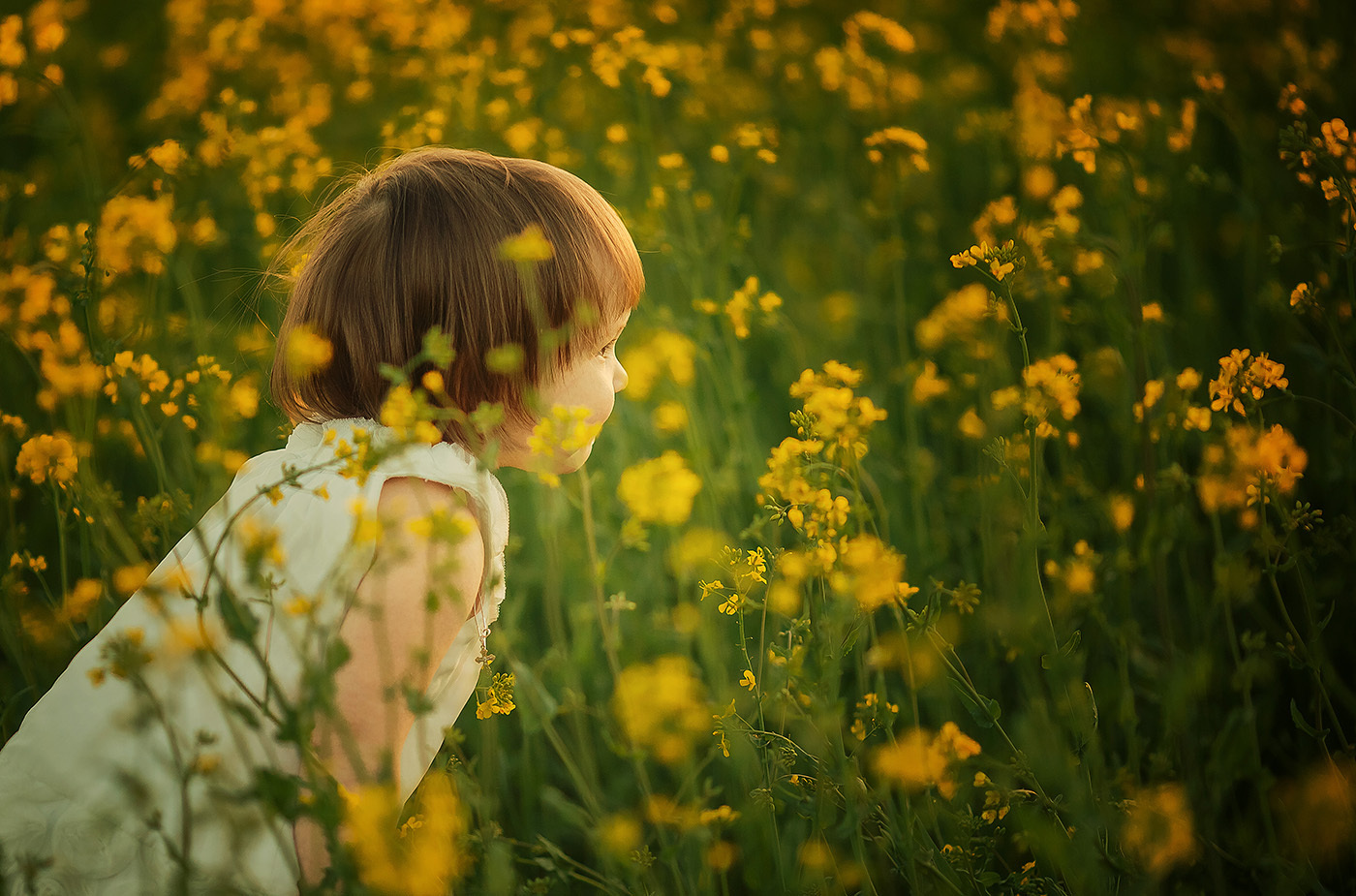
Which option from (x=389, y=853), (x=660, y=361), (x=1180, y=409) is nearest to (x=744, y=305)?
(x=660, y=361)

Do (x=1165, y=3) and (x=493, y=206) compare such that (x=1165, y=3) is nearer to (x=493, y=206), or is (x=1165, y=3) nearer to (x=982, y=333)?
(x=982, y=333)

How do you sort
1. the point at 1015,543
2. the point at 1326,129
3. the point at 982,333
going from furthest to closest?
the point at 982,333, the point at 1015,543, the point at 1326,129

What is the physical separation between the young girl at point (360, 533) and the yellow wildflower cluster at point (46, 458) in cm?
33

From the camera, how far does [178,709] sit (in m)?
1.38

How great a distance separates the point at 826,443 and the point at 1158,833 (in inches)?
28.1

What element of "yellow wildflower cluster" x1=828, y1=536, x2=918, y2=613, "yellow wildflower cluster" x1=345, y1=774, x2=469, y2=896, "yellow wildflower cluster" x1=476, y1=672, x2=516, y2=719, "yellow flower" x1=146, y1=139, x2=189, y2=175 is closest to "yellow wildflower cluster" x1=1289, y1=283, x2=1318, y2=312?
"yellow wildflower cluster" x1=828, y1=536, x2=918, y2=613

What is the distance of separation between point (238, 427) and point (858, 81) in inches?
83.6

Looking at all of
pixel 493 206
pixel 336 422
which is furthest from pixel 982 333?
pixel 336 422

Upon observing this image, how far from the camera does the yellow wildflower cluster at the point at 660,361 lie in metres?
2.29

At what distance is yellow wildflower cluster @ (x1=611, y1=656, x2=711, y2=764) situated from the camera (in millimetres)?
1382

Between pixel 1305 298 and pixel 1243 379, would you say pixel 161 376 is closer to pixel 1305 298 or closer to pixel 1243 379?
pixel 1243 379

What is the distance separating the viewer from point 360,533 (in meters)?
1.14

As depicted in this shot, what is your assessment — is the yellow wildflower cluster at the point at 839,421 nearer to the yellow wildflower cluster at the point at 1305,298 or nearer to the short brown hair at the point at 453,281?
the short brown hair at the point at 453,281

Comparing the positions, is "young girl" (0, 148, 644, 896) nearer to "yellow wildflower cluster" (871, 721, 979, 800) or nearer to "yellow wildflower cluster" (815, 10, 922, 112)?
"yellow wildflower cluster" (871, 721, 979, 800)
